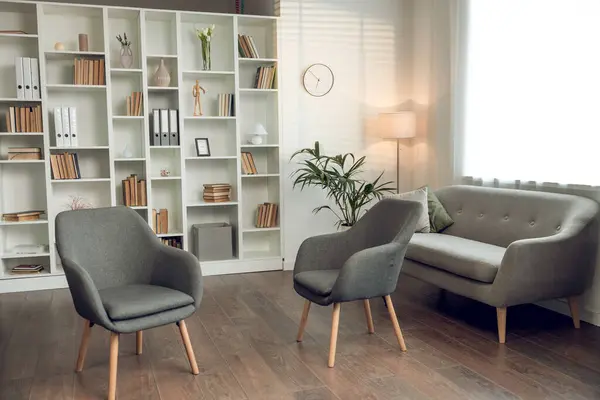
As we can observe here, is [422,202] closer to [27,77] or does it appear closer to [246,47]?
[246,47]

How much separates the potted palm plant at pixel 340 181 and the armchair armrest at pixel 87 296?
2.76 metres

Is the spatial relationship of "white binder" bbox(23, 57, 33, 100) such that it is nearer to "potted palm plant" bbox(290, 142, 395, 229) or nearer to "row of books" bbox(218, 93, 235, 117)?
"row of books" bbox(218, 93, 235, 117)

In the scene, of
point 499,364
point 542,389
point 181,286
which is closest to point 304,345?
point 181,286

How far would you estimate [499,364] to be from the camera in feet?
10.7

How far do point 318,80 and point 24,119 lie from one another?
2.58m

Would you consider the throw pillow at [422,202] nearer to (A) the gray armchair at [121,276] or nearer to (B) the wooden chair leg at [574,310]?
(B) the wooden chair leg at [574,310]

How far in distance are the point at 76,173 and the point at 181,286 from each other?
2.41m

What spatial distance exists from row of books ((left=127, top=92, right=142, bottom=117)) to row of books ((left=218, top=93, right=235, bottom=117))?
0.71m

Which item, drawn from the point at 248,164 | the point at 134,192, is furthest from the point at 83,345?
the point at 248,164

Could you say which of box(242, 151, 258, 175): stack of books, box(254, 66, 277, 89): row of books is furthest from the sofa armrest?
box(254, 66, 277, 89): row of books

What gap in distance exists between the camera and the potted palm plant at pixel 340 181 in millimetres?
5449

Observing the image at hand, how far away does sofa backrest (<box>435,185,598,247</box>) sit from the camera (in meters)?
3.91

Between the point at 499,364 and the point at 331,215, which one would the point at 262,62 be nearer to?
the point at 331,215

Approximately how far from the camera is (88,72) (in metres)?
5.17
